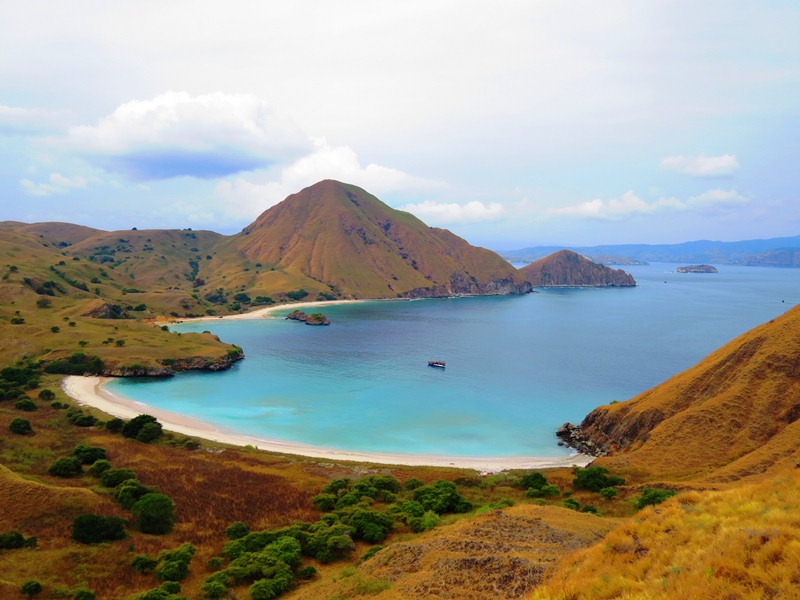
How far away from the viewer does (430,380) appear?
310ft

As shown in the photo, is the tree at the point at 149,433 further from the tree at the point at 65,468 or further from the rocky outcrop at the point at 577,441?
the rocky outcrop at the point at 577,441

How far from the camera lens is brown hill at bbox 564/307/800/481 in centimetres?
4212

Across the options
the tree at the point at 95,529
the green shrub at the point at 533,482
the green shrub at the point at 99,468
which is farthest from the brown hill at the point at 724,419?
the green shrub at the point at 99,468

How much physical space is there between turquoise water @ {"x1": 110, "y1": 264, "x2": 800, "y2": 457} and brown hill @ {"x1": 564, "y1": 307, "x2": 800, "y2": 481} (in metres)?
11.2

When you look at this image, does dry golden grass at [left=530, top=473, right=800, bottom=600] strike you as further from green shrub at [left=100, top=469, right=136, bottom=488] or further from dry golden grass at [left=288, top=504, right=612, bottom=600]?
green shrub at [left=100, top=469, right=136, bottom=488]

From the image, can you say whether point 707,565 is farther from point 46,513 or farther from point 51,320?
point 51,320

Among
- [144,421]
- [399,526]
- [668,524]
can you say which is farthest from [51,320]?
[668,524]

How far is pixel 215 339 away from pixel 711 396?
11187 cm

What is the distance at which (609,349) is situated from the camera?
123m

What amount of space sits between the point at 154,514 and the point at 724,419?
53968 millimetres

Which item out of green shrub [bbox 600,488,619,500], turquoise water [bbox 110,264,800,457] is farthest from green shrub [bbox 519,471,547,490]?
turquoise water [bbox 110,264,800,457]

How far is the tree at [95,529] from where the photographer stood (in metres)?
28.8

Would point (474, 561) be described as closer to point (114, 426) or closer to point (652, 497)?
point (652, 497)

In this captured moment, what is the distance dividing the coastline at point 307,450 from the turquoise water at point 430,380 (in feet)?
7.27
